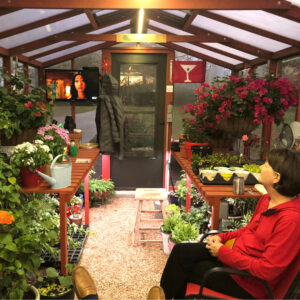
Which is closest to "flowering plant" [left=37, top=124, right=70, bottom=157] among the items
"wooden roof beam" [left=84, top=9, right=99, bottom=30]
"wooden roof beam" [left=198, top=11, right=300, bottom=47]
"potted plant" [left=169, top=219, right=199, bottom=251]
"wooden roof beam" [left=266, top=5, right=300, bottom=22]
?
"potted plant" [left=169, top=219, right=199, bottom=251]

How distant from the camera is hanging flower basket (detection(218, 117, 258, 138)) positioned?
3180mm

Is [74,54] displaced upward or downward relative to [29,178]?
upward

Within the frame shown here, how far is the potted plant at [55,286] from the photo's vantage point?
2385mm

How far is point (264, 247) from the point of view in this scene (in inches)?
67.4

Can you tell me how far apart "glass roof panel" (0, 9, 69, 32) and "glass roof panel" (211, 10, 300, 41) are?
1870 millimetres

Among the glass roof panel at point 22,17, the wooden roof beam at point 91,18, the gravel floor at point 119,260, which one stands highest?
the wooden roof beam at point 91,18

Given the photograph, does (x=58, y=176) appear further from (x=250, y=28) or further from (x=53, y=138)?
(x=250, y=28)

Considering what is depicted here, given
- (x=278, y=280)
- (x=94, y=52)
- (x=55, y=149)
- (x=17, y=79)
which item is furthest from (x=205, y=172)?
(x=94, y=52)

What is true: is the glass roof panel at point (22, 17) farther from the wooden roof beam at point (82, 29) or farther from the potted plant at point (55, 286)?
the potted plant at point (55, 286)

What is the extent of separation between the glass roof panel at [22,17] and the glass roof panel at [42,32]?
318 mm

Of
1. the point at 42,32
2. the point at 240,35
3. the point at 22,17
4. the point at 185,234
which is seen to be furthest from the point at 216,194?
the point at 42,32

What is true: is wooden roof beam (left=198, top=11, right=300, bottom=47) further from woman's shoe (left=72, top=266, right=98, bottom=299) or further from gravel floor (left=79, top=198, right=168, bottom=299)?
woman's shoe (left=72, top=266, right=98, bottom=299)

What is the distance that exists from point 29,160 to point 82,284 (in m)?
0.94

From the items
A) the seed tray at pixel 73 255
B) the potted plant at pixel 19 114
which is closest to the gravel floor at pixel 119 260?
the seed tray at pixel 73 255
